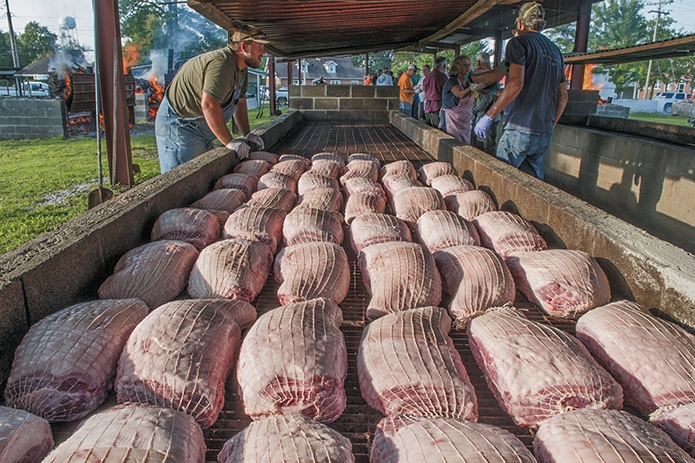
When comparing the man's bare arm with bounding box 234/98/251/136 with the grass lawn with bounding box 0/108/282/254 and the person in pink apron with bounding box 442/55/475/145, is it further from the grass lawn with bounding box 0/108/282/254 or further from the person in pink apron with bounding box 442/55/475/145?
the person in pink apron with bounding box 442/55/475/145

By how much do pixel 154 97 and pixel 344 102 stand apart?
38.4ft

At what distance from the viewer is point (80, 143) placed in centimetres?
1219

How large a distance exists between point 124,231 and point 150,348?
130 cm

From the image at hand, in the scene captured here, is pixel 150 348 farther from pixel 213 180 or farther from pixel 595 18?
pixel 595 18

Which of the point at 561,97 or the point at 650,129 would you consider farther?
the point at 650,129

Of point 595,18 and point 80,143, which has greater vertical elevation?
point 595,18

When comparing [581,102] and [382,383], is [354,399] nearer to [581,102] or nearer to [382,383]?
[382,383]

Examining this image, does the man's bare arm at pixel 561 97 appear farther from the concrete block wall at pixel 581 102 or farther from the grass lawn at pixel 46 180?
the grass lawn at pixel 46 180

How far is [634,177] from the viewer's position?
Answer: 5887 mm

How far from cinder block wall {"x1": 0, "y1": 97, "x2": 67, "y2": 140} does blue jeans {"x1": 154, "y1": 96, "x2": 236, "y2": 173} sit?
393 inches

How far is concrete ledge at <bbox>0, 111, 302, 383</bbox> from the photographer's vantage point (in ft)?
6.04

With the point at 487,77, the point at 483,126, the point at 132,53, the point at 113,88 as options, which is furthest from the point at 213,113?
the point at 132,53

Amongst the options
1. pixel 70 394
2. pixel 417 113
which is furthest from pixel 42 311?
pixel 417 113

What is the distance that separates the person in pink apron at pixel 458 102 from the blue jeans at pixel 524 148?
292 cm
